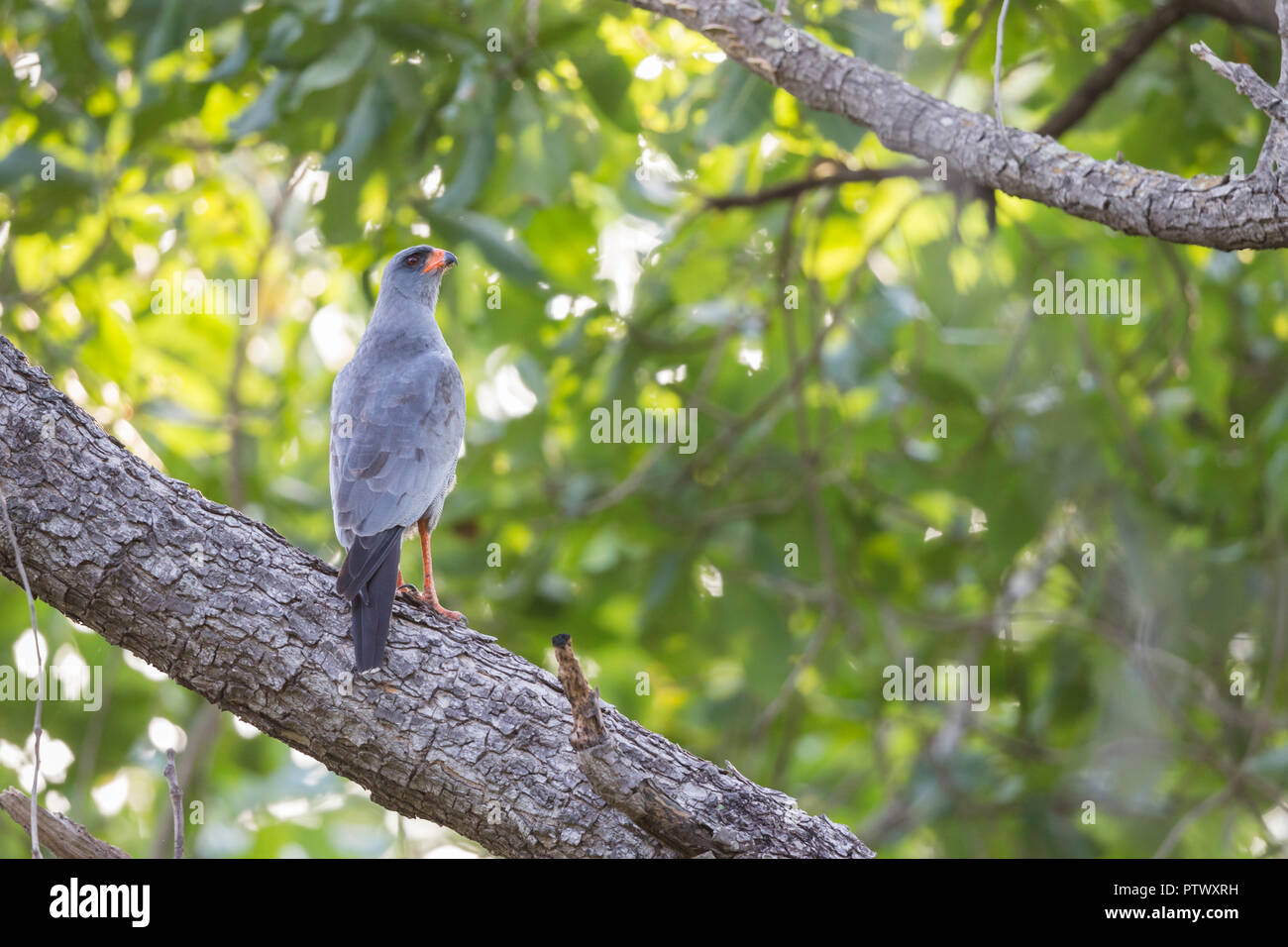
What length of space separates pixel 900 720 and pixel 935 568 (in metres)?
1.09

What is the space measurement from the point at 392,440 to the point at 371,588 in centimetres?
40

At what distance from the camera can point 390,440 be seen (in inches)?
106

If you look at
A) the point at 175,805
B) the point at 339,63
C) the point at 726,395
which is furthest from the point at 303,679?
the point at 726,395

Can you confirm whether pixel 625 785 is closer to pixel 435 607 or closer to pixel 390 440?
pixel 435 607

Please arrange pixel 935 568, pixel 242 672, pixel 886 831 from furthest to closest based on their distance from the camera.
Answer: pixel 886 831 → pixel 935 568 → pixel 242 672

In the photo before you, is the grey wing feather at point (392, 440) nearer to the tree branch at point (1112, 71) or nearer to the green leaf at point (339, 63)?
the green leaf at point (339, 63)

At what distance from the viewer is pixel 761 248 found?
6262mm

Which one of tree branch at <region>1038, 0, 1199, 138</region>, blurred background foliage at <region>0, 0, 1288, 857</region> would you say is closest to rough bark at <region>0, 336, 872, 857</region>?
blurred background foliage at <region>0, 0, 1288, 857</region>

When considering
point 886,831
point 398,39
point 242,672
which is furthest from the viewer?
point 886,831

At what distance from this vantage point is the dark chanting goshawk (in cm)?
248

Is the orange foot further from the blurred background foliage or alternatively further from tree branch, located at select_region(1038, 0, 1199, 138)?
tree branch, located at select_region(1038, 0, 1199, 138)

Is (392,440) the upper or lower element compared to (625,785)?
upper
